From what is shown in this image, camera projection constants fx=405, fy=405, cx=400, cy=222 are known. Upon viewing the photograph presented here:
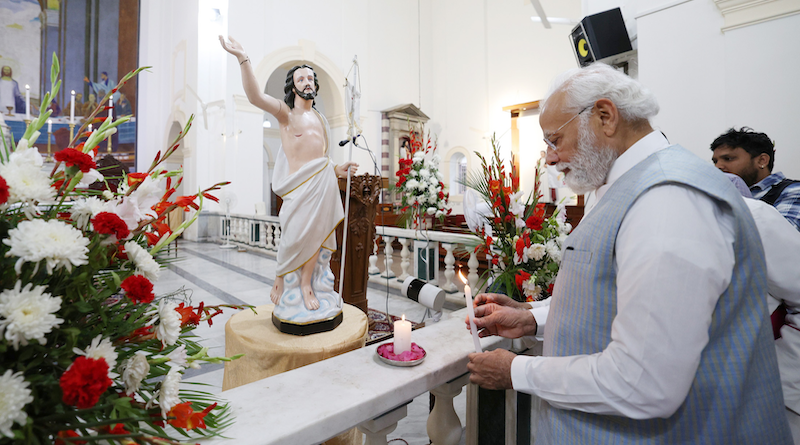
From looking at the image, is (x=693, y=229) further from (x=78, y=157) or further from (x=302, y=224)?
(x=302, y=224)

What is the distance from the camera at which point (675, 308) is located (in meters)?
0.75

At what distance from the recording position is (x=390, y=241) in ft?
17.7

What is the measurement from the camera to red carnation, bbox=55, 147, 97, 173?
0.67 m

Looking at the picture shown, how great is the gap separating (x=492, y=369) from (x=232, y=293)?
470cm

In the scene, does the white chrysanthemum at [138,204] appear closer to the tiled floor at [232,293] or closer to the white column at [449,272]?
the tiled floor at [232,293]

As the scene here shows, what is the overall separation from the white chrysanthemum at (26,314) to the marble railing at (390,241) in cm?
225

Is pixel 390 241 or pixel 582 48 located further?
pixel 390 241

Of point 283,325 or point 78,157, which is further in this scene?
point 283,325

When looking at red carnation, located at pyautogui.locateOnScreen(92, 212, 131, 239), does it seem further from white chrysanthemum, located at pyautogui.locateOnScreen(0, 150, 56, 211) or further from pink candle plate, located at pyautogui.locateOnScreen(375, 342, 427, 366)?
pink candle plate, located at pyautogui.locateOnScreen(375, 342, 427, 366)

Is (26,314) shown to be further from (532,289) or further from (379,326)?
(379,326)

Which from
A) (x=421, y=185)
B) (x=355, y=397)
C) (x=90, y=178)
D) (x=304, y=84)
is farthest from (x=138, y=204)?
(x=421, y=185)

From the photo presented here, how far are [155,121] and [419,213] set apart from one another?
42.5 ft

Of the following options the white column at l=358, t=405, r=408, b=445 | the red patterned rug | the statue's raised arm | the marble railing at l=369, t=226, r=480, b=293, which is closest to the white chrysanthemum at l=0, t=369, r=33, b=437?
the white column at l=358, t=405, r=408, b=445

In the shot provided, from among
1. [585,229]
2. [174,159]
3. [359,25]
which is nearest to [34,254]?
[585,229]
